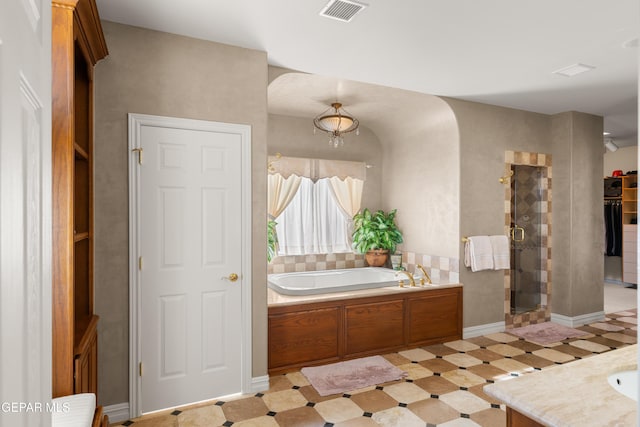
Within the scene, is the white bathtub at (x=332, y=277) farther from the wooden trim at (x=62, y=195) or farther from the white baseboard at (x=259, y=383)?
the wooden trim at (x=62, y=195)

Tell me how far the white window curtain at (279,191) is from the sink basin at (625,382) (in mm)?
3884

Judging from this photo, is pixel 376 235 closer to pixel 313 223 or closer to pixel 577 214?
pixel 313 223

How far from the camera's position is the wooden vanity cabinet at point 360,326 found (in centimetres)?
339

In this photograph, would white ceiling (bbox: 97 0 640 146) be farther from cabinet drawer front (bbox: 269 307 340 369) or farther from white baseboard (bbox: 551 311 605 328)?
white baseboard (bbox: 551 311 605 328)

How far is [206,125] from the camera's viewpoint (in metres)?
2.86

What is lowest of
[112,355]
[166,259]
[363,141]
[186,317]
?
[112,355]

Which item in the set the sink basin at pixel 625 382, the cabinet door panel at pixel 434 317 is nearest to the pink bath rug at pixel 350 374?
the cabinet door panel at pixel 434 317

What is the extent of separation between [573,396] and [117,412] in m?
2.66

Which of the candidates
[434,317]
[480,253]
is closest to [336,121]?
[480,253]

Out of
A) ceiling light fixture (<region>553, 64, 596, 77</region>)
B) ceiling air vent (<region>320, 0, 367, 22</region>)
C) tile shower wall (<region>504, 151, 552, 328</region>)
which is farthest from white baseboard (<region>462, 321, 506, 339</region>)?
ceiling air vent (<region>320, 0, 367, 22</region>)

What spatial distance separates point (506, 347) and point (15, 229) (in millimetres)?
4471

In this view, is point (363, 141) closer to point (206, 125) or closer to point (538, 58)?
point (538, 58)

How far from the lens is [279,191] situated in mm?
4961

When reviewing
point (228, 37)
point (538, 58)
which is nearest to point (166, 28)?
point (228, 37)
